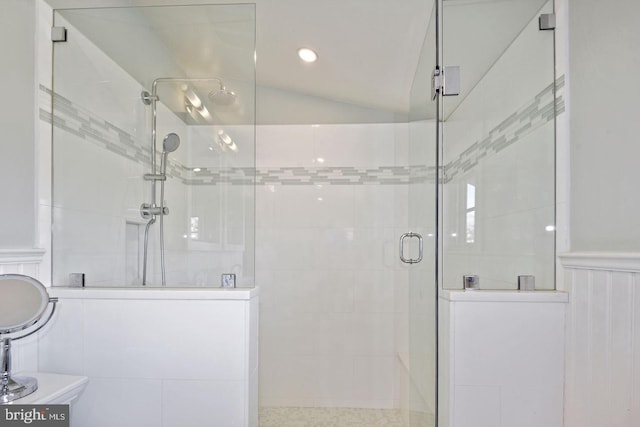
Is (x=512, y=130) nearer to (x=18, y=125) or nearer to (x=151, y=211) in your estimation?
(x=151, y=211)

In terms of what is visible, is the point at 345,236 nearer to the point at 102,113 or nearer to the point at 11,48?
the point at 102,113

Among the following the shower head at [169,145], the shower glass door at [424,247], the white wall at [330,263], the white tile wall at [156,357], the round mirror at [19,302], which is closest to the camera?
the round mirror at [19,302]

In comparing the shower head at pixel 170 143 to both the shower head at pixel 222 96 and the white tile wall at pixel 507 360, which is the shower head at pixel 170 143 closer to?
the shower head at pixel 222 96

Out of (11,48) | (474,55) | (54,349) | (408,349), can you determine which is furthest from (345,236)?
(11,48)

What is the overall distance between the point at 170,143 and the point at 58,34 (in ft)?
2.21

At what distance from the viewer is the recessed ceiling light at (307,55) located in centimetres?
260

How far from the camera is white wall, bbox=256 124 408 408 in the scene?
10.1 ft

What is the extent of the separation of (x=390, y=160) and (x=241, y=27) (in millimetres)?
1543

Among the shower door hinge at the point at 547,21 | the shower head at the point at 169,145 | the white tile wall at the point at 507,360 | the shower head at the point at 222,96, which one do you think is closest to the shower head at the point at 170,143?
the shower head at the point at 169,145

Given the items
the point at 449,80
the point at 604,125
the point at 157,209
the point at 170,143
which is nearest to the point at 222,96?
the point at 170,143

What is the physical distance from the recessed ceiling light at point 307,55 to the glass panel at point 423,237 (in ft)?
2.11

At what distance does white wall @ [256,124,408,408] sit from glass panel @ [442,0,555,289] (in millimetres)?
1276

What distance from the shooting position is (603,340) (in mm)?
1401

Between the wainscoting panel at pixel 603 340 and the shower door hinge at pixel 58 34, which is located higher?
the shower door hinge at pixel 58 34
